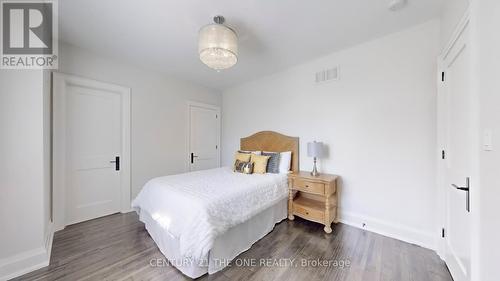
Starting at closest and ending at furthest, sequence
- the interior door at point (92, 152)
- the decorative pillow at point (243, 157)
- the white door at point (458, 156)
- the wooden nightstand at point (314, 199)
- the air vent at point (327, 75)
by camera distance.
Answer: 1. the white door at point (458, 156)
2. the wooden nightstand at point (314, 199)
3. the interior door at point (92, 152)
4. the air vent at point (327, 75)
5. the decorative pillow at point (243, 157)

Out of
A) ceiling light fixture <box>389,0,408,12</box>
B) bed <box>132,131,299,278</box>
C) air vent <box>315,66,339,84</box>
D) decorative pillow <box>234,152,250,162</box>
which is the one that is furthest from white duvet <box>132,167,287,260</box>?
ceiling light fixture <box>389,0,408,12</box>

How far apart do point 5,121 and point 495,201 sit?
11.7ft

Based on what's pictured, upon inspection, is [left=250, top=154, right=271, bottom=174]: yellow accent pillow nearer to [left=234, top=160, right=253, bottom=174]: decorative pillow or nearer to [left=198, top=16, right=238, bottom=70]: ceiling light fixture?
[left=234, top=160, right=253, bottom=174]: decorative pillow

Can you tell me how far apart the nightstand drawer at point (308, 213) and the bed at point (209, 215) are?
188 mm

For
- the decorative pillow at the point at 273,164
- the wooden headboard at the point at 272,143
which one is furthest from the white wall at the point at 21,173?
the wooden headboard at the point at 272,143

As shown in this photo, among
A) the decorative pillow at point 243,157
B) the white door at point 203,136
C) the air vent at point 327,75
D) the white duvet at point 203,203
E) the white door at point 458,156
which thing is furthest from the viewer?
the white door at point 203,136

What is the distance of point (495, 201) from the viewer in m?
1.02

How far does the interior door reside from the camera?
2629 mm

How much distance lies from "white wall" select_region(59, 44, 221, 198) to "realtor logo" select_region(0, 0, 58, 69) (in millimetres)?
887

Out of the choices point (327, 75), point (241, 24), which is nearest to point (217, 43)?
point (241, 24)

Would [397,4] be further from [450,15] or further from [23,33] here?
[23,33]

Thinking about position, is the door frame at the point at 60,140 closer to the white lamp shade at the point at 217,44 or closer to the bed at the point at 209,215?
the bed at the point at 209,215

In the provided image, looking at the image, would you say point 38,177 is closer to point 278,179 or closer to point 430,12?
point 278,179

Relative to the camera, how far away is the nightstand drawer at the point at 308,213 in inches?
99.0
